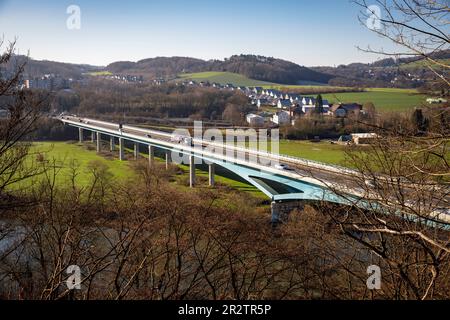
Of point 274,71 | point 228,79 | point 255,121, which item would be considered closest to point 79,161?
point 255,121

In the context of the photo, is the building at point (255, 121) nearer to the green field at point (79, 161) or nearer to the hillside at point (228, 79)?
the green field at point (79, 161)

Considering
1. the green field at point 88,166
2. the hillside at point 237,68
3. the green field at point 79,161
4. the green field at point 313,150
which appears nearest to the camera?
the green field at point 88,166

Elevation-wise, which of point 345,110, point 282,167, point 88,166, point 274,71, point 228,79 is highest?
point 274,71

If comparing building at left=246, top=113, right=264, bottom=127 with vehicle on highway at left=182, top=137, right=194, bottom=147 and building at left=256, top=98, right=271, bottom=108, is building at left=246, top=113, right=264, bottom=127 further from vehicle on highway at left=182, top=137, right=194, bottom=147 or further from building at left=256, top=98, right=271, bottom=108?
building at left=256, top=98, right=271, bottom=108

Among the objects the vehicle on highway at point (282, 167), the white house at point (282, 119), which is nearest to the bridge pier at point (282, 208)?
the vehicle on highway at point (282, 167)

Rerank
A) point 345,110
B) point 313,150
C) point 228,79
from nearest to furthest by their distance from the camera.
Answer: point 345,110 < point 313,150 < point 228,79

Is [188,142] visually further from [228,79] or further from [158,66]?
[158,66]
